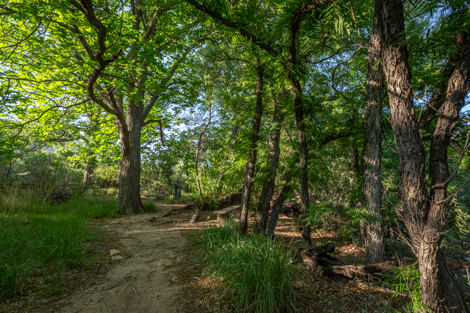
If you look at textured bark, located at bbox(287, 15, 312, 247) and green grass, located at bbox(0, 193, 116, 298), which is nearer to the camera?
green grass, located at bbox(0, 193, 116, 298)

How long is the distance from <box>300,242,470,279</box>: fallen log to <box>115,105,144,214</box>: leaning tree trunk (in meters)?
6.83

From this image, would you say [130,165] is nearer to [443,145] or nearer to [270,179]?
[270,179]

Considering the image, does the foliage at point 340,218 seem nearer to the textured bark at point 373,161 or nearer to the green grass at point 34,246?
the textured bark at point 373,161

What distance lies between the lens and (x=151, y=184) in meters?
13.8

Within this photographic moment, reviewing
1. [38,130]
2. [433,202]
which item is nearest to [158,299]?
[433,202]

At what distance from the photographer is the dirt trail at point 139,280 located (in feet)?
8.08

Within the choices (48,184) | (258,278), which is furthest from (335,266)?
(48,184)

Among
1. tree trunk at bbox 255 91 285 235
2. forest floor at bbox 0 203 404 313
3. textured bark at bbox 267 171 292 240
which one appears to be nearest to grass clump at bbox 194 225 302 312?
forest floor at bbox 0 203 404 313

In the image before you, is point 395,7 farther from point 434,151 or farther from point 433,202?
point 433,202

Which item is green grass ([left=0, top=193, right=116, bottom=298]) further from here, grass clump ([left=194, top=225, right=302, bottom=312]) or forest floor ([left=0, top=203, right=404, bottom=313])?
grass clump ([left=194, top=225, right=302, bottom=312])

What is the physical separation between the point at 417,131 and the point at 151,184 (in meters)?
14.2

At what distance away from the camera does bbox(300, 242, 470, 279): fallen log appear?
2696 millimetres

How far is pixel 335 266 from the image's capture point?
2.88 metres

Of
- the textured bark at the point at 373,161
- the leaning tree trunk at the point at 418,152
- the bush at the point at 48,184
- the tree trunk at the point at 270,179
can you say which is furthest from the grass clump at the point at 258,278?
the bush at the point at 48,184
